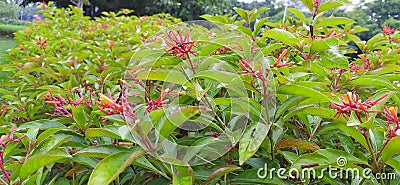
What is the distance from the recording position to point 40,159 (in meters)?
0.64

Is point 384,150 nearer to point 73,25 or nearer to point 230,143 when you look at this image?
point 230,143

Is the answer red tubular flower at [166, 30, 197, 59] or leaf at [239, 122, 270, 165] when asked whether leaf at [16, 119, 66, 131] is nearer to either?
red tubular flower at [166, 30, 197, 59]

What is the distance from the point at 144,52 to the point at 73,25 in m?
3.02

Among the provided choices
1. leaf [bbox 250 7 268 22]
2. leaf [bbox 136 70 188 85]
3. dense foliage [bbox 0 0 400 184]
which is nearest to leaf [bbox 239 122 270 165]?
dense foliage [bbox 0 0 400 184]

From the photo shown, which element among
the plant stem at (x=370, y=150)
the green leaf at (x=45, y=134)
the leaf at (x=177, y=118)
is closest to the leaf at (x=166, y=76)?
the leaf at (x=177, y=118)

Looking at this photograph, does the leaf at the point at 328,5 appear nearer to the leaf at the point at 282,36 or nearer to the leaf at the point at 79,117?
the leaf at the point at 282,36

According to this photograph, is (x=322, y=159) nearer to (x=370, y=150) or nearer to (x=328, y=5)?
(x=370, y=150)

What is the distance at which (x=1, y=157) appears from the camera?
2.23 ft

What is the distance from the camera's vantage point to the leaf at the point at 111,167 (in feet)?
1.82

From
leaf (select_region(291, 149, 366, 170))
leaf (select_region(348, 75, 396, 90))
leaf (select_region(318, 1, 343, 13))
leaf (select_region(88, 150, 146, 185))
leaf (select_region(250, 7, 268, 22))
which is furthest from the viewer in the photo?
leaf (select_region(250, 7, 268, 22))

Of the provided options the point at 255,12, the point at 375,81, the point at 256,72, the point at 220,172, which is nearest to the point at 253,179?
the point at 220,172

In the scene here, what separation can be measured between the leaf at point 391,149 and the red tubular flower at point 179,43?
14.8 inches

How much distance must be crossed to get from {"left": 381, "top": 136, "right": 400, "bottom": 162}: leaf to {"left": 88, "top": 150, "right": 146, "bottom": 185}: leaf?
1.34 ft

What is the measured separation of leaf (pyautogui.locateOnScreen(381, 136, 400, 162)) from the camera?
1.99ft
